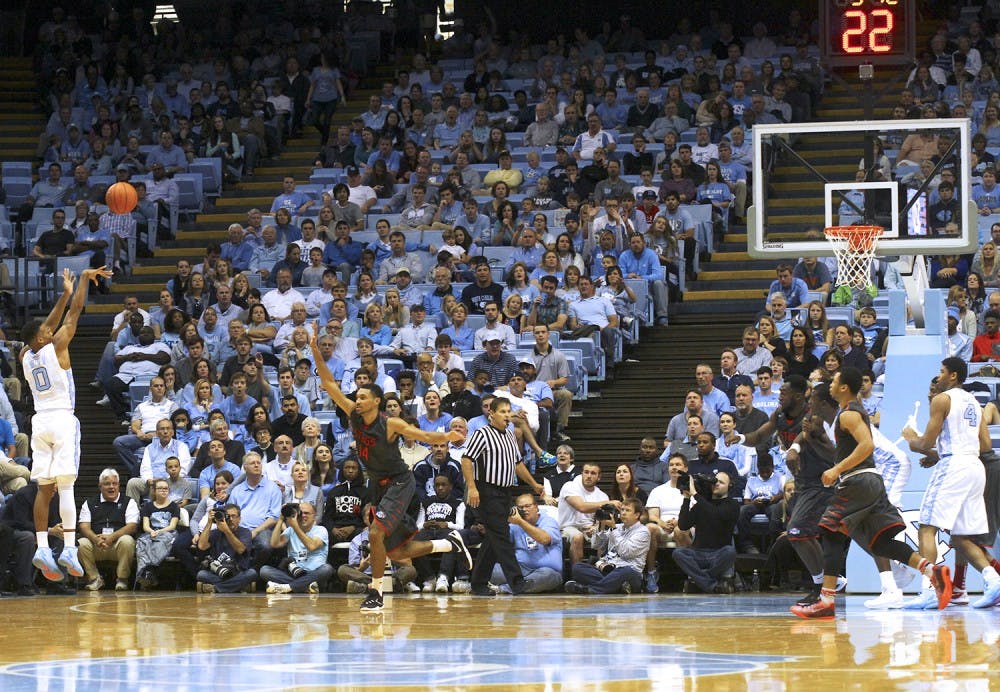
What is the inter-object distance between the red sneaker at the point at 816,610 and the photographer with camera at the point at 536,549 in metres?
4.28

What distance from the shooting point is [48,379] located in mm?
12820

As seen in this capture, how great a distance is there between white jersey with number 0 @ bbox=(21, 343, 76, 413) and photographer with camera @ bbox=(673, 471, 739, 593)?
19.1 ft

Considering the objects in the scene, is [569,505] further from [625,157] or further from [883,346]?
[625,157]

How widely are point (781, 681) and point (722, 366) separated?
9.71 m

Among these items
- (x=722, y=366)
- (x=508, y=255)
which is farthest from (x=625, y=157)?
(x=722, y=366)

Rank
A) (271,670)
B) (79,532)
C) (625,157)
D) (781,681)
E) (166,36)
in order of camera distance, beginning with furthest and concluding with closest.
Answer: (166,36) → (625,157) → (79,532) → (271,670) → (781,681)

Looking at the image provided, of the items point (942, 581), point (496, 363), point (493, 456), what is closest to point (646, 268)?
point (496, 363)

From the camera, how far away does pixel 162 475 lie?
17.8 metres

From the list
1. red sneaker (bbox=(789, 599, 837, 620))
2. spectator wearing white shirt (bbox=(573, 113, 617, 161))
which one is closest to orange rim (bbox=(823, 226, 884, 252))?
red sneaker (bbox=(789, 599, 837, 620))

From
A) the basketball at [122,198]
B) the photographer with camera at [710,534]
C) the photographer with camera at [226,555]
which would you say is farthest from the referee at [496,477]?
the basketball at [122,198]

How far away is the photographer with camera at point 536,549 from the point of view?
50.7ft

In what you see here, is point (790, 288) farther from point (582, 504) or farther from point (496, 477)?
point (496, 477)

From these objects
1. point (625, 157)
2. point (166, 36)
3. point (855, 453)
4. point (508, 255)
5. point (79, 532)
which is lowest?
point (79, 532)

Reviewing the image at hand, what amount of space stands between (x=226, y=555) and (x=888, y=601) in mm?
7038
